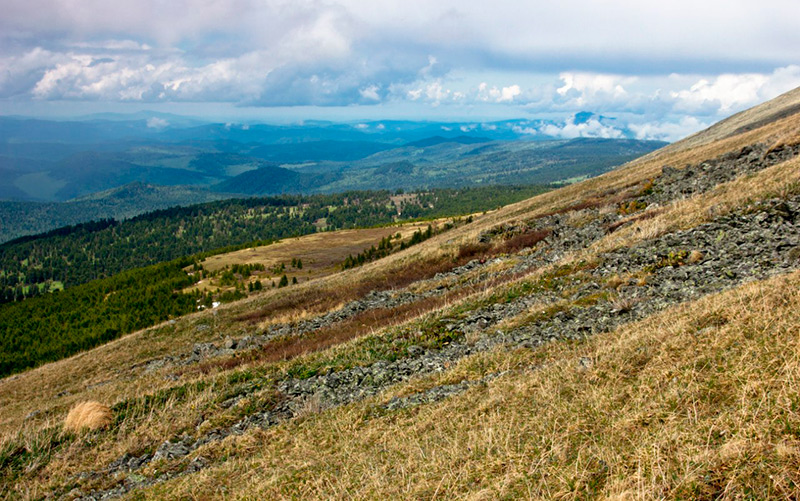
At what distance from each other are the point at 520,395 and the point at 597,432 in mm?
2169

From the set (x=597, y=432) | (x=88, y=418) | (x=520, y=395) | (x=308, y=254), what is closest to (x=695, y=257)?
(x=520, y=395)

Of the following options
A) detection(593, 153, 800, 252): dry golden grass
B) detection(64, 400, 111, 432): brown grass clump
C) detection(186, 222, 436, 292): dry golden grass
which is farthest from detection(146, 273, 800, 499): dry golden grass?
detection(186, 222, 436, 292): dry golden grass

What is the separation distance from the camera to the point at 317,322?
86.4 feet

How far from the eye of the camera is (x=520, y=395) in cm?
816

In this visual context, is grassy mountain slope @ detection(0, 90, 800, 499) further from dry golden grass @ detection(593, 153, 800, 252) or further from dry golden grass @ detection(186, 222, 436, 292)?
dry golden grass @ detection(186, 222, 436, 292)

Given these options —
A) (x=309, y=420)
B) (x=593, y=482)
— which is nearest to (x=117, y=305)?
(x=309, y=420)

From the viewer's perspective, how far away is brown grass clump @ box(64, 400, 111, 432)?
12.7 m

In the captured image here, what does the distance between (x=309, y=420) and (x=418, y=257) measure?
1142 inches

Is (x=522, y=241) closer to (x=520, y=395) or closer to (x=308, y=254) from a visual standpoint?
(x=520, y=395)

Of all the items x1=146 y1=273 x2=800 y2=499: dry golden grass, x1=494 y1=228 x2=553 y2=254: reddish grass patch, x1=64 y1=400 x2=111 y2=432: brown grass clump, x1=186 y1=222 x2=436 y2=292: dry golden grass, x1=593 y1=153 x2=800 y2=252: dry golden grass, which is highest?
x1=593 y1=153 x2=800 y2=252: dry golden grass

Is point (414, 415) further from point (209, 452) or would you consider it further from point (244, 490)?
point (209, 452)

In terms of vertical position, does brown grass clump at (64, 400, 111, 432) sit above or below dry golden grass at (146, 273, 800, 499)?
below

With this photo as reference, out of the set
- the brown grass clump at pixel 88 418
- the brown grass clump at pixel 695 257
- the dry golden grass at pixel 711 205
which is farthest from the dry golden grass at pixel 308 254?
the brown grass clump at pixel 695 257

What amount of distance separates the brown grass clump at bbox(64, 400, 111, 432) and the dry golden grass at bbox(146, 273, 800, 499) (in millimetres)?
5278
